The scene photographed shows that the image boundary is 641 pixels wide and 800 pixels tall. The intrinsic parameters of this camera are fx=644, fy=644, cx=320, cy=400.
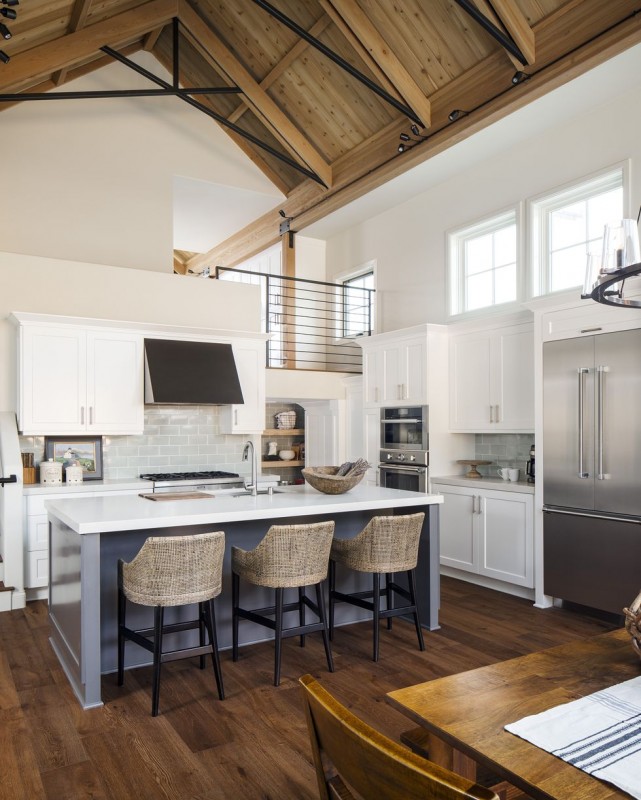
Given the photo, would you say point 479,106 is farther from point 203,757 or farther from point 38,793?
point 38,793

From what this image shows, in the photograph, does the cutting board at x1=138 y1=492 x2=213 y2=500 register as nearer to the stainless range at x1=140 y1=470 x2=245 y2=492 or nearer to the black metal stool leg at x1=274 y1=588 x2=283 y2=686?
the black metal stool leg at x1=274 y1=588 x2=283 y2=686

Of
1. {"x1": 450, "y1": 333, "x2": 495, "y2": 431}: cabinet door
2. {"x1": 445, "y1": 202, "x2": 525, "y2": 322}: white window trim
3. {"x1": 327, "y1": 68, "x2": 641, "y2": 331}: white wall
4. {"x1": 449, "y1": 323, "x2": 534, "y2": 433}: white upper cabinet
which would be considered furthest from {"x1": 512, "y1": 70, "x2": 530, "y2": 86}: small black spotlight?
{"x1": 450, "y1": 333, "x2": 495, "y2": 431}: cabinet door

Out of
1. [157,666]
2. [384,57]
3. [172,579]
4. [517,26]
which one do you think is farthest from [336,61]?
[157,666]

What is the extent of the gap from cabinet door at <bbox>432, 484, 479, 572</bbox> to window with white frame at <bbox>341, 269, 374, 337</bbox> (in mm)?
2959

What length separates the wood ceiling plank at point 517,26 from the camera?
5090 mm

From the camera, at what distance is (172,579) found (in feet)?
10.6

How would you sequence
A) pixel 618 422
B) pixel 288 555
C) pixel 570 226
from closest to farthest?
pixel 288 555
pixel 618 422
pixel 570 226

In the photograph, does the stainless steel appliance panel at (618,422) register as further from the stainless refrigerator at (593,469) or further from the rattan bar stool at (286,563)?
the rattan bar stool at (286,563)

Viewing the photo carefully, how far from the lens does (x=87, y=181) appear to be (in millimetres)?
7254

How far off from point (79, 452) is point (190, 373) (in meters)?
1.29

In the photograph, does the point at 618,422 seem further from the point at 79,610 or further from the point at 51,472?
the point at 51,472

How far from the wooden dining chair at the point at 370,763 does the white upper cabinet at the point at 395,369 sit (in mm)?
5258

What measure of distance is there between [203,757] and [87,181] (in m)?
6.36

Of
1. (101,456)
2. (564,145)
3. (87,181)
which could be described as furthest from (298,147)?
(101,456)
